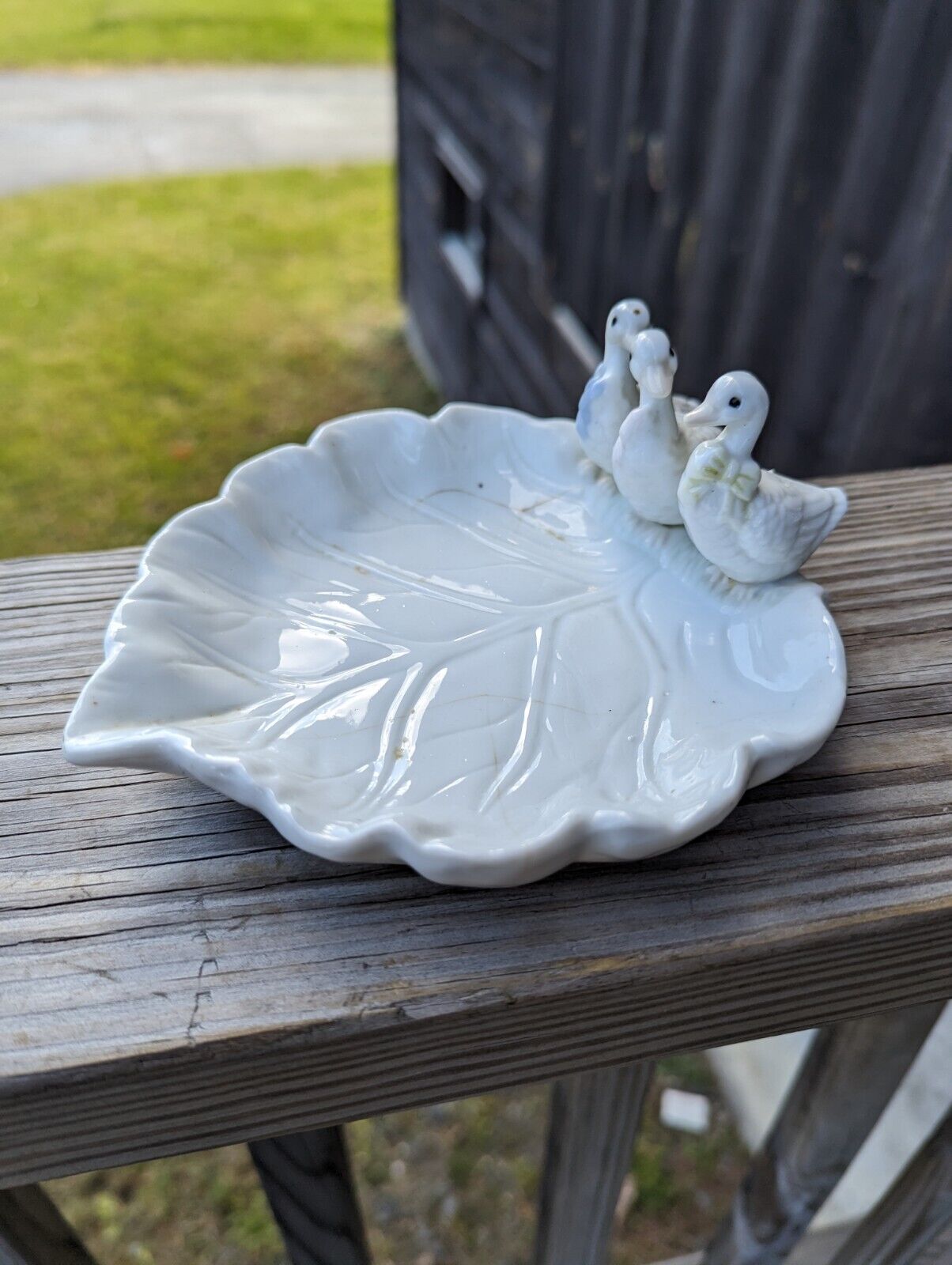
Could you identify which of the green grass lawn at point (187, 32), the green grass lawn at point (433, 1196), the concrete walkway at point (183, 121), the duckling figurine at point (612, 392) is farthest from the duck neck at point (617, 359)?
the green grass lawn at point (187, 32)

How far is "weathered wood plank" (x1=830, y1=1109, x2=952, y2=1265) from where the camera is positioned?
806mm

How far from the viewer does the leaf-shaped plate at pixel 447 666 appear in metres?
0.53

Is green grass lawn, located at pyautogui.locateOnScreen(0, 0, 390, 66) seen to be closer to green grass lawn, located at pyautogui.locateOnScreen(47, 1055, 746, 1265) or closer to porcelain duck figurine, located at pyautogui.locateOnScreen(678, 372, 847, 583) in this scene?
green grass lawn, located at pyautogui.locateOnScreen(47, 1055, 746, 1265)

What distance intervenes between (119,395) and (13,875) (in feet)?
11.8

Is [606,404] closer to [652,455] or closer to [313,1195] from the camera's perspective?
[652,455]

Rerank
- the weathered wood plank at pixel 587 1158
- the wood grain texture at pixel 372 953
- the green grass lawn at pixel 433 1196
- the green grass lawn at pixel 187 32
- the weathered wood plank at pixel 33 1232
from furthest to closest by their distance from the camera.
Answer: the green grass lawn at pixel 187 32 < the green grass lawn at pixel 433 1196 < the weathered wood plank at pixel 587 1158 < the weathered wood plank at pixel 33 1232 < the wood grain texture at pixel 372 953

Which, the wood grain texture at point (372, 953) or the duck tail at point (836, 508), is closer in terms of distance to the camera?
the wood grain texture at point (372, 953)

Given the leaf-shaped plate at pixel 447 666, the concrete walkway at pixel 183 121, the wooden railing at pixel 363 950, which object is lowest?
the concrete walkway at pixel 183 121

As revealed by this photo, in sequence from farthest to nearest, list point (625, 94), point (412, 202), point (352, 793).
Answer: point (412, 202), point (625, 94), point (352, 793)

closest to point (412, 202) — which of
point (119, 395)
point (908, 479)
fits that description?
point (119, 395)

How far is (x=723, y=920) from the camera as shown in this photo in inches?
20.2

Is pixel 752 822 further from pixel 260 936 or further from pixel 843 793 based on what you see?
pixel 260 936

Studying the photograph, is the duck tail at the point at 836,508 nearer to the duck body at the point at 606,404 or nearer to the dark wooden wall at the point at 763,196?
the duck body at the point at 606,404

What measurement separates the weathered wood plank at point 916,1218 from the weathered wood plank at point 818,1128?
0.14 ft
